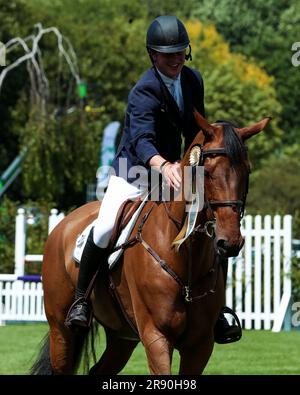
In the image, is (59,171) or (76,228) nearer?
(76,228)

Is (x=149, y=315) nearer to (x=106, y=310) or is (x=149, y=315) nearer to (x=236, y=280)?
(x=106, y=310)

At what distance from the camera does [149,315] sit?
24.4ft

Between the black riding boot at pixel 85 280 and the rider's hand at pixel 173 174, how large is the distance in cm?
117

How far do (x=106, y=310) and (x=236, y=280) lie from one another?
398 inches

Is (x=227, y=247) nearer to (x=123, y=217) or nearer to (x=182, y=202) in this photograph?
(x=182, y=202)

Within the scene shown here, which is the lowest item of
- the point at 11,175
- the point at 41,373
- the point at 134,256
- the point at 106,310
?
the point at 11,175

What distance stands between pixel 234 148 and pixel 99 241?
1.72 meters

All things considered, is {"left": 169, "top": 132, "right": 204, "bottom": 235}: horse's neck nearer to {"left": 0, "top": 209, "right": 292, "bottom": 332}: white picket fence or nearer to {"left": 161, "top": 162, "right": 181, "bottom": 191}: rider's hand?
{"left": 161, "top": 162, "right": 181, "bottom": 191}: rider's hand

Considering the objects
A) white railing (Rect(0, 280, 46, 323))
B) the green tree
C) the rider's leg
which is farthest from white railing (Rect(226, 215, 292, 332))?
the green tree

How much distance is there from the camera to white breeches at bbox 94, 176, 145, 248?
8125 mm

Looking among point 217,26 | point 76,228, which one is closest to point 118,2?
point 217,26

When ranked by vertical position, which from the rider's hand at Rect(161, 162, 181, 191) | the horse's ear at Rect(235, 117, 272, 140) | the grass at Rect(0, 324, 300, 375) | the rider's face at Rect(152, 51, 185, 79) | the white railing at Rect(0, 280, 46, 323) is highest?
the rider's face at Rect(152, 51, 185, 79)

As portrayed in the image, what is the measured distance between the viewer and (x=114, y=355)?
29.5 ft

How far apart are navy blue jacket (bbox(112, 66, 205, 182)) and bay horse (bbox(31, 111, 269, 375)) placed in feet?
1.39
